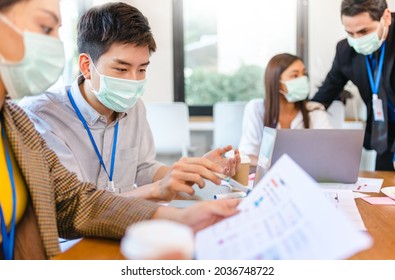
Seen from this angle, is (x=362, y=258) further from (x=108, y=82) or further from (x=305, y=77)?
(x=305, y=77)

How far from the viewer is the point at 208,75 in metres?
3.86

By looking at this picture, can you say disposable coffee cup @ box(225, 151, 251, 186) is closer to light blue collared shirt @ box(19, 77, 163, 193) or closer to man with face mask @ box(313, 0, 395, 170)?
light blue collared shirt @ box(19, 77, 163, 193)

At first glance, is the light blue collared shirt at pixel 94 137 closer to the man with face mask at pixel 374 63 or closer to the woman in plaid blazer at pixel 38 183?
the woman in plaid blazer at pixel 38 183

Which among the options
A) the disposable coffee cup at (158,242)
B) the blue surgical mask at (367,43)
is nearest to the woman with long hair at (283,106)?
the blue surgical mask at (367,43)

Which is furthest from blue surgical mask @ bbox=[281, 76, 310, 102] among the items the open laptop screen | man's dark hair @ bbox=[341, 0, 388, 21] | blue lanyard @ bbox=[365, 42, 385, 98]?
the open laptop screen

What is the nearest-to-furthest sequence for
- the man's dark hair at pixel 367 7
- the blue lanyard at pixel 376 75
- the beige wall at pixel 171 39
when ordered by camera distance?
the man's dark hair at pixel 367 7, the blue lanyard at pixel 376 75, the beige wall at pixel 171 39

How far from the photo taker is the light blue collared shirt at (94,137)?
4.21 feet

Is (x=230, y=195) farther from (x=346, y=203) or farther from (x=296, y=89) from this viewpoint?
(x=296, y=89)

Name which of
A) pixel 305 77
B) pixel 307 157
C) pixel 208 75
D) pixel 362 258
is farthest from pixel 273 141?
pixel 208 75

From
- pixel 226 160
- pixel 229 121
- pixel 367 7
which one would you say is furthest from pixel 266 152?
pixel 229 121

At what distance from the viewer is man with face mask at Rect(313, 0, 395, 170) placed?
1.89m

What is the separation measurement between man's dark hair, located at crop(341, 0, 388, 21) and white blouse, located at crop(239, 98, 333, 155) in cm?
54

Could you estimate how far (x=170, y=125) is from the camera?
3029mm

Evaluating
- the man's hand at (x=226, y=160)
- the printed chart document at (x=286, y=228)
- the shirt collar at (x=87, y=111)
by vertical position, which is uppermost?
the shirt collar at (x=87, y=111)
